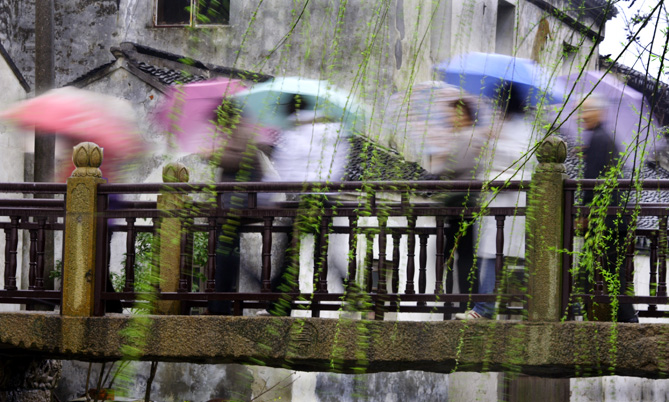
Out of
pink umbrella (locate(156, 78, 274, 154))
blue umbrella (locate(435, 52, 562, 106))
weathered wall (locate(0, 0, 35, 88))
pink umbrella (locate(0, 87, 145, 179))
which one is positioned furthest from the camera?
weathered wall (locate(0, 0, 35, 88))

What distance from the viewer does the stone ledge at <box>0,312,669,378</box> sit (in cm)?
509

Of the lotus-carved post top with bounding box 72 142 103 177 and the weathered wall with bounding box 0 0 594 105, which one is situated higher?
the weathered wall with bounding box 0 0 594 105

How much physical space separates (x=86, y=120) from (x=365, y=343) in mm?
2909

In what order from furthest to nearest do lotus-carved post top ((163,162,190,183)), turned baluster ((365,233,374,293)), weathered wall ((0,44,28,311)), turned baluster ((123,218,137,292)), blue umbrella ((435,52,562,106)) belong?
weathered wall ((0,44,28,311)) → lotus-carved post top ((163,162,190,183)) → blue umbrella ((435,52,562,106)) → turned baluster ((123,218,137,292)) → turned baluster ((365,233,374,293))

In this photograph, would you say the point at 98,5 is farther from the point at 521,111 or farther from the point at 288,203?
the point at 521,111

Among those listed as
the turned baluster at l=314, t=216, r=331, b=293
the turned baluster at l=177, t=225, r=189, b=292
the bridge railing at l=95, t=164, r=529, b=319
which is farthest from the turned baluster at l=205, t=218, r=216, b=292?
the turned baluster at l=314, t=216, r=331, b=293

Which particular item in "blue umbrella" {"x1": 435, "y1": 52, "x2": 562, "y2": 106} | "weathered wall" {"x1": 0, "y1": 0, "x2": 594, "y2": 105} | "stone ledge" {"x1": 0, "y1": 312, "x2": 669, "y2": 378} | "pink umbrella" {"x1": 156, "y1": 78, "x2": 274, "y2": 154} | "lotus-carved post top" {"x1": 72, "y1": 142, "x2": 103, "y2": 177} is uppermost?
"weathered wall" {"x1": 0, "y1": 0, "x2": 594, "y2": 105}

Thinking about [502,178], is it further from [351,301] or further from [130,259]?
[130,259]

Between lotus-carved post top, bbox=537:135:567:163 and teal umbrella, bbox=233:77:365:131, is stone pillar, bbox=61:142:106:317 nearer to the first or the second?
teal umbrella, bbox=233:77:365:131

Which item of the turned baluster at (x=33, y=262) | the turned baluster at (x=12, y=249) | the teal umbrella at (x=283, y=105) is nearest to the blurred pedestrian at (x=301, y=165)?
the teal umbrella at (x=283, y=105)

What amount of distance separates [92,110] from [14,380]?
79.2 inches

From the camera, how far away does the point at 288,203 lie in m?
6.50

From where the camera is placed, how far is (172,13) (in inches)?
503

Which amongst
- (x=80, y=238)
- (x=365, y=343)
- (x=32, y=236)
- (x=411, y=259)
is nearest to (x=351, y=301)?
(x=365, y=343)
